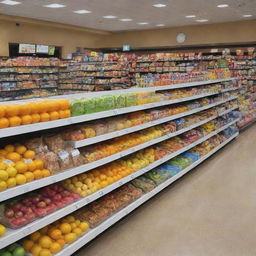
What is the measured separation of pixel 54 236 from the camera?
2.59m

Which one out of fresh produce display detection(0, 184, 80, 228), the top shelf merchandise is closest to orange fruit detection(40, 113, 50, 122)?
fresh produce display detection(0, 184, 80, 228)

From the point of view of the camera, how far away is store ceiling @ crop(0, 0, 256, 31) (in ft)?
28.6

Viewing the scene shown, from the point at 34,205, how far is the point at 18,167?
0.40 metres

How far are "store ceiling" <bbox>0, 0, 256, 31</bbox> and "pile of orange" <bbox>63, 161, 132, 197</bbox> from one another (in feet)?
21.0

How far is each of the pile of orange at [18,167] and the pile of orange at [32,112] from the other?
0.28 metres

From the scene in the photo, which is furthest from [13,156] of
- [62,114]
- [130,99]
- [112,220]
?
[130,99]

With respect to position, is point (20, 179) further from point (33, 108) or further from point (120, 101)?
point (120, 101)

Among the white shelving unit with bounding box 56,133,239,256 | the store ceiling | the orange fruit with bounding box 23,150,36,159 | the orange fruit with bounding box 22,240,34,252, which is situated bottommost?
the white shelving unit with bounding box 56,133,239,256

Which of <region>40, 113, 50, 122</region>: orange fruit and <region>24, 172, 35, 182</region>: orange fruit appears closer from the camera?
<region>24, 172, 35, 182</region>: orange fruit

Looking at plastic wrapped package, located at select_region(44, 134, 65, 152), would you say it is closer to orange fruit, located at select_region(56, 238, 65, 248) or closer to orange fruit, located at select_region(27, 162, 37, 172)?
orange fruit, located at select_region(27, 162, 37, 172)

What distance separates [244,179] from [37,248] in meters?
3.57

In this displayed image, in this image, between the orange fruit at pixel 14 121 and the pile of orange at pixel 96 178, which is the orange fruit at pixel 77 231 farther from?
the orange fruit at pixel 14 121

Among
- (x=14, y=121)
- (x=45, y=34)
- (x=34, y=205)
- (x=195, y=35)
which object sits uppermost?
(x=195, y=35)

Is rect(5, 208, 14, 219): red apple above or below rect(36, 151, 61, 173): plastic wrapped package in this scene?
below
